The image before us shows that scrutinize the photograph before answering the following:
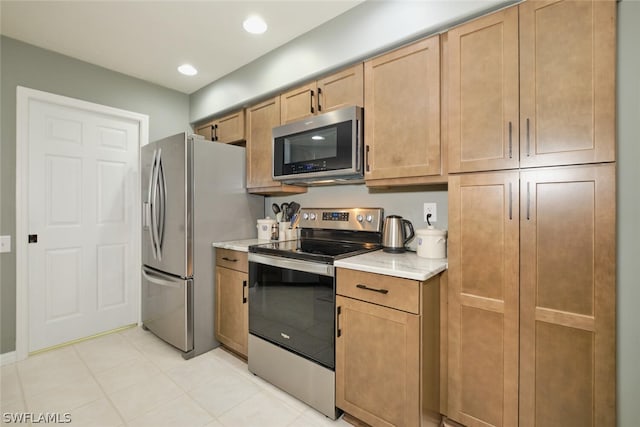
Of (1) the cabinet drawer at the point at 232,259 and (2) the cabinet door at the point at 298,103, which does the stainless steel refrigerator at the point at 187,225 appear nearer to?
(1) the cabinet drawer at the point at 232,259

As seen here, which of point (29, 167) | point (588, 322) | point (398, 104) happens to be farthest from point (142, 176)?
point (588, 322)

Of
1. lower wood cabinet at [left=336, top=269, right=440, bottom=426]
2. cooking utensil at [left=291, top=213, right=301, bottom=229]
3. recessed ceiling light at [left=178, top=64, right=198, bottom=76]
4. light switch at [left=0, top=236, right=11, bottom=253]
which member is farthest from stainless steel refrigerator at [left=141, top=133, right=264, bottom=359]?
lower wood cabinet at [left=336, top=269, right=440, bottom=426]

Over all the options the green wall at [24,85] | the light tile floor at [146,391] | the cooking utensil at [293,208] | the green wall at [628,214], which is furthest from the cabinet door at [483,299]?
the green wall at [24,85]

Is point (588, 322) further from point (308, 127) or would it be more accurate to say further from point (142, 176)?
point (142, 176)

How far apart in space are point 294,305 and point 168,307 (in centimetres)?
132

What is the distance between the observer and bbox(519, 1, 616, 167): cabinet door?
1147mm

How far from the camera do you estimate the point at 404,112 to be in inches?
67.9

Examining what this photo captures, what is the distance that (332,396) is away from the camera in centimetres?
164

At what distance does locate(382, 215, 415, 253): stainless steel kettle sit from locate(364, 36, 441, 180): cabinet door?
0.33 m

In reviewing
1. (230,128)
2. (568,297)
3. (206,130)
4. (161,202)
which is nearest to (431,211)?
(568,297)

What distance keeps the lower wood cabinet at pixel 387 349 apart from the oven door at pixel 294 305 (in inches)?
3.2

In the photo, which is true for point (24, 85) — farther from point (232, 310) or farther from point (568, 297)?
point (568, 297)

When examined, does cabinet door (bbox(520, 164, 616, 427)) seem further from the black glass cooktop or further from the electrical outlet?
the black glass cooktop

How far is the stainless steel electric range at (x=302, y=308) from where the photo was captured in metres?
1.68
